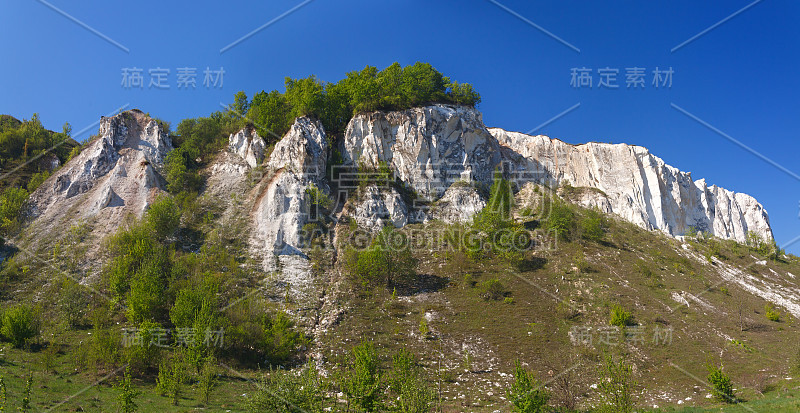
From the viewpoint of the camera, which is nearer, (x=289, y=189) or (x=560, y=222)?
(x=289, y=189)

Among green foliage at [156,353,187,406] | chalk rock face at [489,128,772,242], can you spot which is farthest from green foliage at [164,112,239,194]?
chalk rock face at [489,128,772,242]

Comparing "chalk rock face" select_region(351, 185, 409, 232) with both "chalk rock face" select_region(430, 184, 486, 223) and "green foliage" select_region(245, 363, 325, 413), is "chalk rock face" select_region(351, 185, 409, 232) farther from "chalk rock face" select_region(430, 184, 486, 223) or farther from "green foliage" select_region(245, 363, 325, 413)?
"green foliage" select_region(245, 363, 325, 413)

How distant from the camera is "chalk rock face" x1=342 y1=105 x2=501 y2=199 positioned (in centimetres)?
6041

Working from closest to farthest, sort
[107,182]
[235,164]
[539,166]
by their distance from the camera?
1. [107,182]
2. [235,164]
3. [539,166]

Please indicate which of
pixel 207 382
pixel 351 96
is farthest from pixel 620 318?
pixel 351 96

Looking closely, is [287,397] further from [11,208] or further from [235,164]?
[235,164]

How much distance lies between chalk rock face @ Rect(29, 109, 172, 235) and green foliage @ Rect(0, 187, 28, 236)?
1.20m

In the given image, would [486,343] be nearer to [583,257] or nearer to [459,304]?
[459,304]

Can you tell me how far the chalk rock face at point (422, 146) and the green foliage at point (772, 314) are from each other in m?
36.1

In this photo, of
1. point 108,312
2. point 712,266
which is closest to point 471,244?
point 712,266

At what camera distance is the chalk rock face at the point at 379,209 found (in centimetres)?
5178

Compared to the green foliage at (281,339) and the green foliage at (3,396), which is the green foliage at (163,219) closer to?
the green foliage at (281,339)

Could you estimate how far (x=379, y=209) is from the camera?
Answer: 53438 mm

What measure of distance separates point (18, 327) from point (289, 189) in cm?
2786
